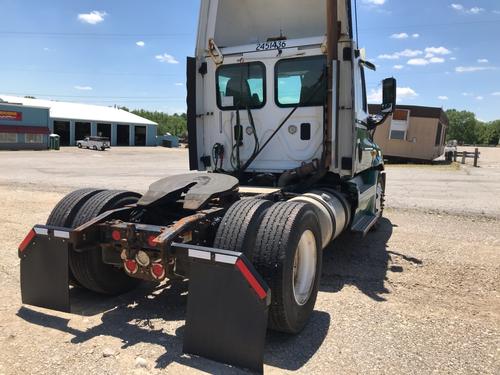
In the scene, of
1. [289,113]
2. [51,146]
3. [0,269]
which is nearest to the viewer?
[0,269]

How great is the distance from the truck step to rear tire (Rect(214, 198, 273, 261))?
2646mm

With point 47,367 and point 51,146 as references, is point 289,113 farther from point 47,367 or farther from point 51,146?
point 51,146

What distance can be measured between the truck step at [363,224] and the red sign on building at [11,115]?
45.3 metres

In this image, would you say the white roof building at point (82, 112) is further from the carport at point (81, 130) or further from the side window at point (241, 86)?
the side window at point (241, 86)

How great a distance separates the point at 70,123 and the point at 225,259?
58710mm

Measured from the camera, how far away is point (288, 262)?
3.48 m

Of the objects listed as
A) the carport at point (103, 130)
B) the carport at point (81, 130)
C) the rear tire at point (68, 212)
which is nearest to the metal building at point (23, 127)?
the carport at point (81, 130)

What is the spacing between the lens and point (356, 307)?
4.46 metres

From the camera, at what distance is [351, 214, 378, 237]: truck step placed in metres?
5.98

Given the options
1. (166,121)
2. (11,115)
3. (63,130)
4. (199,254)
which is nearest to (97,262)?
(199,254)

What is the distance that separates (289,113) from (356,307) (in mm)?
2913

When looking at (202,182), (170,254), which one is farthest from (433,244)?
(170,254)

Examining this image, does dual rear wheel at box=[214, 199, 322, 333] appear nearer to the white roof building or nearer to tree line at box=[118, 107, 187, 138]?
the white roof building

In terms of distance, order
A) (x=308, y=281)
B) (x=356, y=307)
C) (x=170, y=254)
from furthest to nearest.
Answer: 1. (x=356, y=307)
2. (x=308, y=281)
3. (x=170, y=254)
